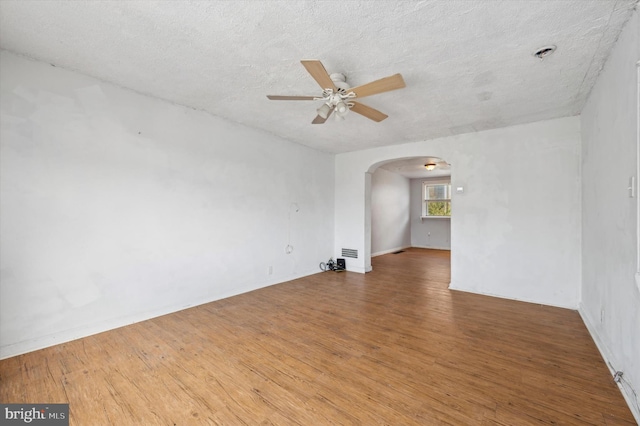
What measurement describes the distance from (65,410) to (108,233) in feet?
5.54

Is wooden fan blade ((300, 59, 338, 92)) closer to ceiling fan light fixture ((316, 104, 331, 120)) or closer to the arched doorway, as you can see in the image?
ceiling fan light fixture ((316, 104, 331, 120))

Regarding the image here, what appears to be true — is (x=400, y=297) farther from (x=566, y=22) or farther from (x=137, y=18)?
(x=137, y=18)

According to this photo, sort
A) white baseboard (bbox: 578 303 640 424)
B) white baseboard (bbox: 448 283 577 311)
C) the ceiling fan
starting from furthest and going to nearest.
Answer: white baseboard (bbox: 448 283 577 311), the ceiling fan, white baseboard (bbox: 578 303 640 424)

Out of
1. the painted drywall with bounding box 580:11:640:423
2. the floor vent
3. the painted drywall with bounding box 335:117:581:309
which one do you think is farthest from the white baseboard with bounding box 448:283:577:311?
the floor vent

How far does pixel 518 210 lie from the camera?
159 inches

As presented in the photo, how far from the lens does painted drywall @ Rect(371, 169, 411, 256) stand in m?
8.16

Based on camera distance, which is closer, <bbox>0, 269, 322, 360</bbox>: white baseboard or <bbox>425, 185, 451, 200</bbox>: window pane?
<bbox>0, 269, 322, 360</bbox>: white baseboard

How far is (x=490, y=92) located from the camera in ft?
9.93

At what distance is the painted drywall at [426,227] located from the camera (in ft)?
30.9

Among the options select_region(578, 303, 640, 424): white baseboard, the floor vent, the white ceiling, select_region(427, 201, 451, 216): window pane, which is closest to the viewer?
select_region(578, 303, 640, 424): white baseboard

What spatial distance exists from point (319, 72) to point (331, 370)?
2.41 meters

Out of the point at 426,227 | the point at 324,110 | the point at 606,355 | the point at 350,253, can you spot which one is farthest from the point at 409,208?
the point at 324,110

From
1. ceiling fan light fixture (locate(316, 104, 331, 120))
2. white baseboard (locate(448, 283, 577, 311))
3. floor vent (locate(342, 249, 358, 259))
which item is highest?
ceiling fan light fixture (locate(316, 104, 331, 120))

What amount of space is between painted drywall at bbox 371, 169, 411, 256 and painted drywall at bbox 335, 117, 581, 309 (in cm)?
323
